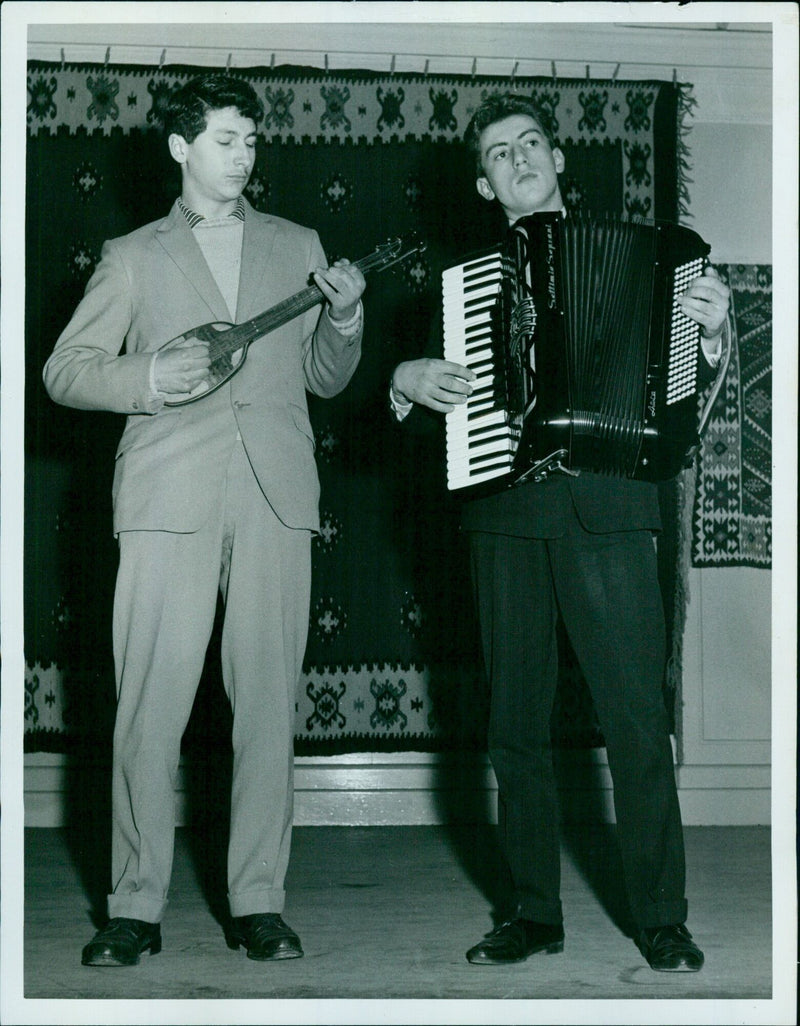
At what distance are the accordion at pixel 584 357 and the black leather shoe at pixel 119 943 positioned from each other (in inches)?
37.5

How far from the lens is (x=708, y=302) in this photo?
2035 mm

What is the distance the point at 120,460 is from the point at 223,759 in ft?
5.10

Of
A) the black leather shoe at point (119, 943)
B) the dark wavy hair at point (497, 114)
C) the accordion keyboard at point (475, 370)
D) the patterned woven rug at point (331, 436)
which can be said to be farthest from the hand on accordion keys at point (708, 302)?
the patterned woven rug at point (331, 436)

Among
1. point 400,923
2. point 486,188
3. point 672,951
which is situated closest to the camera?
point 672,951

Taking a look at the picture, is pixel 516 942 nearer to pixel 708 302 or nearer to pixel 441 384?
pixel 441 384

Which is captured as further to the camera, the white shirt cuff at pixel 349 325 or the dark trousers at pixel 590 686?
the white shirt cuff at pixel 349 325

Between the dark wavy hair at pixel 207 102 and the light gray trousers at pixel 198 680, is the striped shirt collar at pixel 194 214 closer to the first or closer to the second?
the dark wavy hair at pixel 207 102

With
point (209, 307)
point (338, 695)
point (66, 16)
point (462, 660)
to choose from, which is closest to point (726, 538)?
A: point (462, 660)

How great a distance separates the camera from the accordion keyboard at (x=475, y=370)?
208cm

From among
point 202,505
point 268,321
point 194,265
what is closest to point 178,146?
point 194,265

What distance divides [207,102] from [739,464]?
6.93 ft

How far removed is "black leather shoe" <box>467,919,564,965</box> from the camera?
207 centimetres

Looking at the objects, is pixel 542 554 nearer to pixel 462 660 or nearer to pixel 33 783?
pixel 462 660

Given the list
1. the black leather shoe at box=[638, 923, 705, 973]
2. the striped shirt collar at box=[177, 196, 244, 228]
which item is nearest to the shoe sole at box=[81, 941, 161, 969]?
the black leather shoe at box=[638, 923, 705, 973]
